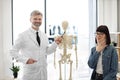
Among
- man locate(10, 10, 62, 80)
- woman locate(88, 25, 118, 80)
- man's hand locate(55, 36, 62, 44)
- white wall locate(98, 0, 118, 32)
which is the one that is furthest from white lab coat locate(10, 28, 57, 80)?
white wall locate(98, 0, 118, 32)

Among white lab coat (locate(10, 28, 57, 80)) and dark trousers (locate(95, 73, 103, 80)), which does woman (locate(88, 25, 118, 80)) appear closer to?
dark trousers (locate(95, 73, 103, 80))

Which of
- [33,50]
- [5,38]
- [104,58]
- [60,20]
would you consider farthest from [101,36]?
[60,20]

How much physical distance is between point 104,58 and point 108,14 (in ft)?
7.55

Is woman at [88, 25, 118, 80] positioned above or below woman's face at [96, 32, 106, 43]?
below

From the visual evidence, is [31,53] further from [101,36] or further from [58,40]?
[101,36]

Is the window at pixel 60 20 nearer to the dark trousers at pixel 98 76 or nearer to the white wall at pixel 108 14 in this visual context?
the white wall at pixel 108 14

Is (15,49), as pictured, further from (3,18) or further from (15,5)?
(15,5)

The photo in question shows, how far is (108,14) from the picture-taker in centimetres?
→ 439

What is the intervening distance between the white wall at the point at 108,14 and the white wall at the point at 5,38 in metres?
1.91

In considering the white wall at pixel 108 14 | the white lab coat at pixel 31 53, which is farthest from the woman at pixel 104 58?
the white wall at pixel 108 14

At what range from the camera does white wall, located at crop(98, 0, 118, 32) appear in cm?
432

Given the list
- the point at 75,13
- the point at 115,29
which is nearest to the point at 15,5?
the point at 75,13

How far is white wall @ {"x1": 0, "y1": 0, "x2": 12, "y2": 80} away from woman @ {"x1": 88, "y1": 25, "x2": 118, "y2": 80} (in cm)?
169

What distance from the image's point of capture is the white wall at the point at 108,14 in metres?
4.32
